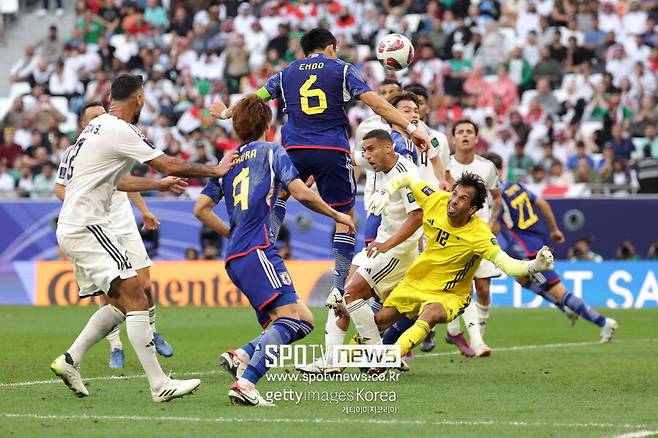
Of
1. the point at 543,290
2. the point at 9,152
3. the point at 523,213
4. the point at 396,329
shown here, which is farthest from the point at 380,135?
the point at 9,152

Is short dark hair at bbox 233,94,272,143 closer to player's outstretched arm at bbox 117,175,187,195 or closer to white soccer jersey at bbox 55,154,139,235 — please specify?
player's outstretched arm at bbox 117,175,187,195

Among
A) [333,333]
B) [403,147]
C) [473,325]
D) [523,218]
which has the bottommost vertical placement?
[473,325]

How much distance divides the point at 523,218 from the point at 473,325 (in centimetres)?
321

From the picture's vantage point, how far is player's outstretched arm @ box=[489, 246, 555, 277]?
31.2ft

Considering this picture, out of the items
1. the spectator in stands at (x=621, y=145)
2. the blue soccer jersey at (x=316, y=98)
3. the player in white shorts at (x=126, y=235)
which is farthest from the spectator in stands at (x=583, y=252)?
the blue soccer jersey at (x=316, y=98)

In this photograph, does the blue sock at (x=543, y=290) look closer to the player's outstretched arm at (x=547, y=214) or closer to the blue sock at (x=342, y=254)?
the player's outstretched arm at (x=547, y=214)

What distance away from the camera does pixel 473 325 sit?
13.8 meters

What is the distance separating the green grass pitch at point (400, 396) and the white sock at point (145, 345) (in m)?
0.19

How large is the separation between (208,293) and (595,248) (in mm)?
6770

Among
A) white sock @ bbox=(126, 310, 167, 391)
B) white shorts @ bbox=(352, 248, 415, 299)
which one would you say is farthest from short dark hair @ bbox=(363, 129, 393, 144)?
white sock @ bbox=(126, 310, 167, 391)

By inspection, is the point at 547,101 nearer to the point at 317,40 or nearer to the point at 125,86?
the point at 317,40

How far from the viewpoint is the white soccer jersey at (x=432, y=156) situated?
42.6ft

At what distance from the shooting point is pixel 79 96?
100 ft

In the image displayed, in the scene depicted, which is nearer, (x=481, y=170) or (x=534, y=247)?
(x=481, y=170)
